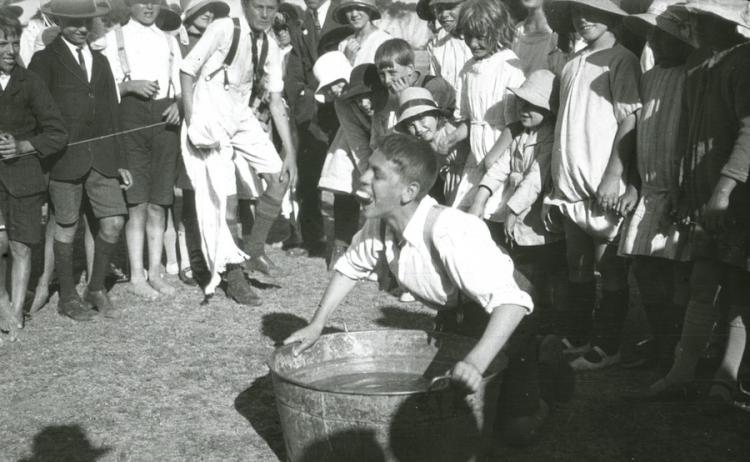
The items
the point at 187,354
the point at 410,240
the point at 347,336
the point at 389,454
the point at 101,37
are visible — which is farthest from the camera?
the point at 101,37

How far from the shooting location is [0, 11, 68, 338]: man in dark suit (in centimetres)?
608

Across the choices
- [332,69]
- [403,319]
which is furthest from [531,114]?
[332,69]

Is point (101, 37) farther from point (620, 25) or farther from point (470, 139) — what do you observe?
point (620, 25)

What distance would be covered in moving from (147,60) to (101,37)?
38 cm

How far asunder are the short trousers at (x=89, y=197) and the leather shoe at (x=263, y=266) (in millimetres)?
1212

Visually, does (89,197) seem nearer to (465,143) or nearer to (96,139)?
(96,139)

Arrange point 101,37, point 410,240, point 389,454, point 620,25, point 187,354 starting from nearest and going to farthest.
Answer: point 389,454
point 410,240
point 620,25
point 187,354
point 101,37

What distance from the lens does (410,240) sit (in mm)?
3988

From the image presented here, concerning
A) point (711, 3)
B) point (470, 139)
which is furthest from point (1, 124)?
point (711, 3)

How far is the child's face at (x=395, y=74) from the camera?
6363 millimetres

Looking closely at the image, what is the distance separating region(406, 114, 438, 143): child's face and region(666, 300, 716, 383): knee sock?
2.16m

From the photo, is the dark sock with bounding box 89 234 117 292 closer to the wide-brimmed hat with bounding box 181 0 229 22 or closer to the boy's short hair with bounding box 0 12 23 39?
the boy's short hair with bounding box 0 12 23 39

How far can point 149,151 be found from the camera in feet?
23.6

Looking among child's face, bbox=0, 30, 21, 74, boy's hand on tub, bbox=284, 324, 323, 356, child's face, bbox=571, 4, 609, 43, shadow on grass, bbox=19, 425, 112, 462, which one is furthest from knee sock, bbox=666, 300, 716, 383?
child's face, bbox=0, 30, 21, 74
